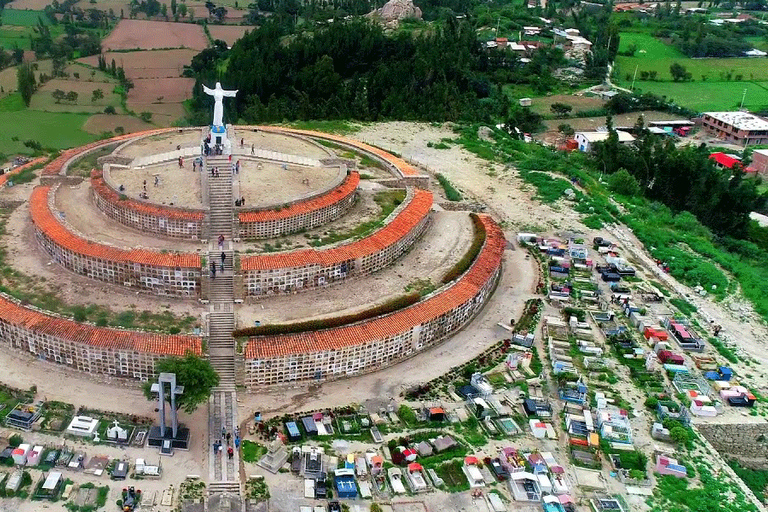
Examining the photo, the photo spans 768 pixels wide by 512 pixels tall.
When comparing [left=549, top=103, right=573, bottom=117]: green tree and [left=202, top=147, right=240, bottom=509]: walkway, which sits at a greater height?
Result: [left=549, top=103, right=573, bottom=117]: green tree

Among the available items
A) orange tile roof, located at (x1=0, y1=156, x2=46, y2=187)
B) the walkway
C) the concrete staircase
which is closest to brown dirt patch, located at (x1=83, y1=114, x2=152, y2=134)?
orange tile roof, located at (x1=0, y1=156, x2=46, y2=187)

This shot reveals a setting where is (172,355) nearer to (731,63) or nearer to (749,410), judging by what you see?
(749,410)

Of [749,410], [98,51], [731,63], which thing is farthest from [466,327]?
[731,63]

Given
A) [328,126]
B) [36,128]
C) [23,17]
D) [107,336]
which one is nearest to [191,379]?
[107,336]

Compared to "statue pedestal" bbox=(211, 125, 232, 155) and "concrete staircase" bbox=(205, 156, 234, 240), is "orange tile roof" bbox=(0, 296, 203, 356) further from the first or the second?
"statue pedestal" bbox=(211, 125, 232, 155)

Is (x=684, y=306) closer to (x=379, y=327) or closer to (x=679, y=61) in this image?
(x=379, y=327)
